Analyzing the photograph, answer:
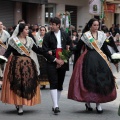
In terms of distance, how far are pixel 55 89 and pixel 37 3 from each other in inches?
761

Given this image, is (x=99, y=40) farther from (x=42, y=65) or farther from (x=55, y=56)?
(x=42, y=65)

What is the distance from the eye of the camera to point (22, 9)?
2803 centimetres

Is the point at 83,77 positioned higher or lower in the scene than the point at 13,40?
lower

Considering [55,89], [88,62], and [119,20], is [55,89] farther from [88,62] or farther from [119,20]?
[119,20]

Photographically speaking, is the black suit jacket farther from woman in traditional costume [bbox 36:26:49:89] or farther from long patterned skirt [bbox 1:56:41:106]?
woman in traditional costume [bbox 36:26:49:89]

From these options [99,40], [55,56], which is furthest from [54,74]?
[99,40]

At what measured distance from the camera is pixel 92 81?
813cm

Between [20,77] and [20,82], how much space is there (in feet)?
0.29

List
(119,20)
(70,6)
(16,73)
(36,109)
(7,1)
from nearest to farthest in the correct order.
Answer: (16,73)
(36,109)
(7,1)
(70,6)
(119,20)

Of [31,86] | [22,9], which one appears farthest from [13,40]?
[22,9]

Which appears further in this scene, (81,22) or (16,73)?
(81,22)

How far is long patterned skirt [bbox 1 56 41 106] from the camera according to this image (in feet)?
26.7

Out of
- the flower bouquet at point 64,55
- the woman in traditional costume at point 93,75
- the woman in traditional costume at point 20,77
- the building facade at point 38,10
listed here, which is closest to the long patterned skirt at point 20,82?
the woman in traditional costume at point 20,77

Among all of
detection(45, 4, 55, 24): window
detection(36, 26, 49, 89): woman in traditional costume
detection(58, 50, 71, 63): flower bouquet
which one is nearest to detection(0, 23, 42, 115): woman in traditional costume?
detection(58, 50, 71, 63): flower bouquet
